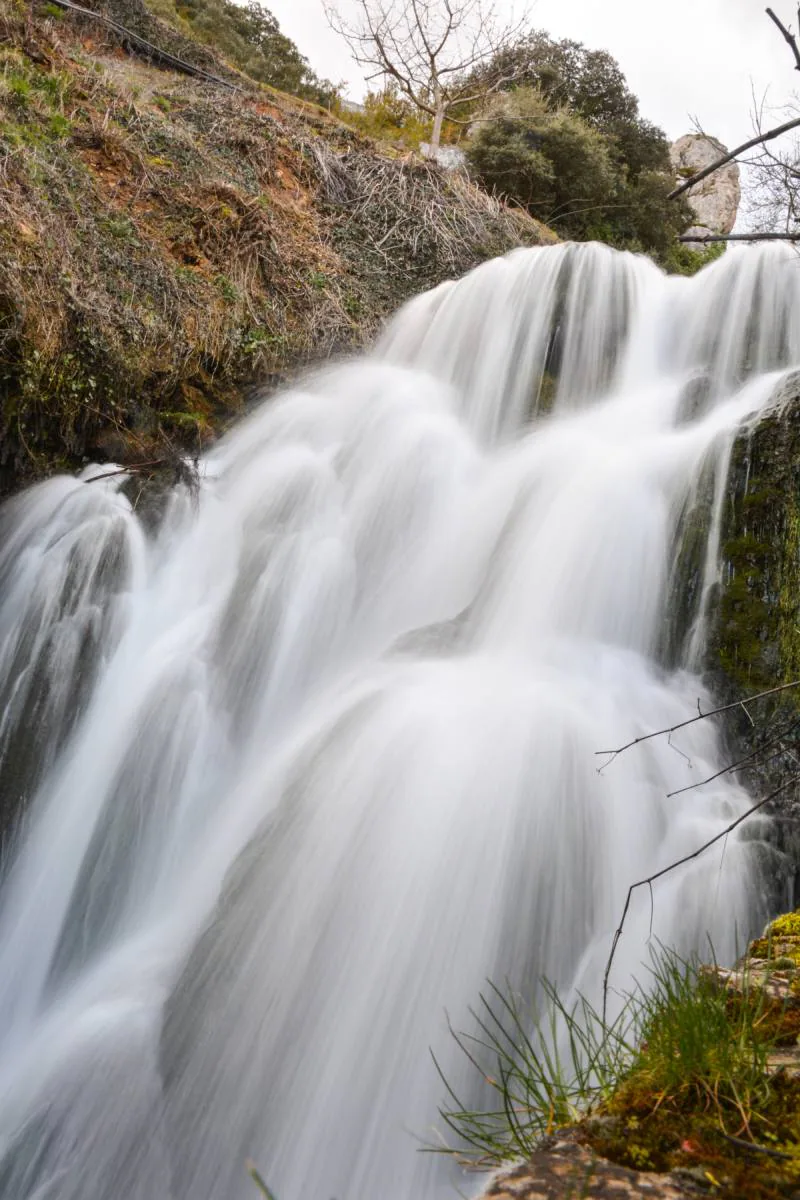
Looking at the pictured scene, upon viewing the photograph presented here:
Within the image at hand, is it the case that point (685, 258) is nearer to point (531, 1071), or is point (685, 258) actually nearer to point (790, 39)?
point (790, 39)

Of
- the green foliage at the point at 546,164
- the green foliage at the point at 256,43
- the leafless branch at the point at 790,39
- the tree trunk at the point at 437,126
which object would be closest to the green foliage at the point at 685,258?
the green foliage at the point at 546,164

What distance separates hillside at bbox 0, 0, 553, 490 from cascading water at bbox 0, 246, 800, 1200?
666mm

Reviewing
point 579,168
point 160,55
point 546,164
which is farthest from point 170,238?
point 579,168

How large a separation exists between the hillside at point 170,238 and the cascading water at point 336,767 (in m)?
0.67

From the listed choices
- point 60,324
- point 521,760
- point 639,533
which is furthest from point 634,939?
point 60,324

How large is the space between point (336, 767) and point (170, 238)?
21.5 ft

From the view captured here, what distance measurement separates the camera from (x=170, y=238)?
839 centimetres

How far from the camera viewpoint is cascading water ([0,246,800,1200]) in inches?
122

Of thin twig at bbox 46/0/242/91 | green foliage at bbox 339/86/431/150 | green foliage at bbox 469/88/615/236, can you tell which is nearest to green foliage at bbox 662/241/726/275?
green foliage at bbox 469/88/615/236

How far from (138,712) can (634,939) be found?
307cm

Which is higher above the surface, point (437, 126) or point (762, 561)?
point (437, 126)

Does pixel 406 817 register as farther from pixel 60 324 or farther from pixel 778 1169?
pixel 60 324

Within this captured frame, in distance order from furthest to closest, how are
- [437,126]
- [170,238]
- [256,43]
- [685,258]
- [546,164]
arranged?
[256,43] < [685,258] < [437,126] < [546,164] < [170,238]

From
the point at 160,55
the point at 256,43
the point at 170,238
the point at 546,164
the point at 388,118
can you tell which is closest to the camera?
the point at 170,238
